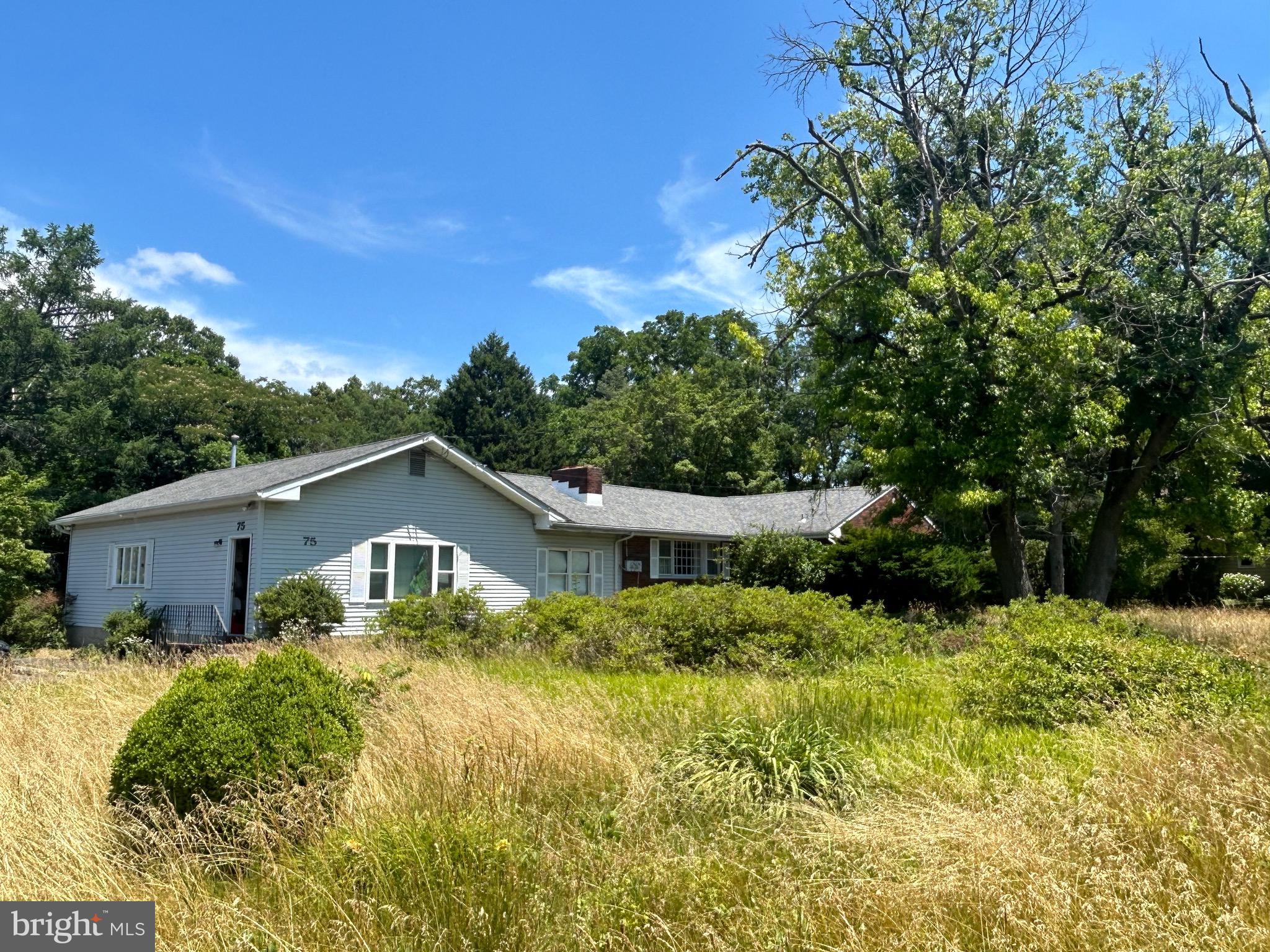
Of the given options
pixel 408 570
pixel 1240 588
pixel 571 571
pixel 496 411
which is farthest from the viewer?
pixel 496 411

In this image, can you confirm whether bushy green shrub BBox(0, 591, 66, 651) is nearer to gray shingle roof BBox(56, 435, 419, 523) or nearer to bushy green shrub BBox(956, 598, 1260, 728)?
gray shingle roof BBox(56, 435, 419, 523)

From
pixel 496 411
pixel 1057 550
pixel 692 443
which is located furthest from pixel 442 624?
pixel 496 411

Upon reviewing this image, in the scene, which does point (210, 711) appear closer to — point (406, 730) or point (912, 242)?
point (406, 730)

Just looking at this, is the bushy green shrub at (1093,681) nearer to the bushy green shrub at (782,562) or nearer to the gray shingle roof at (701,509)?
the bushy green shrub at (782,562)

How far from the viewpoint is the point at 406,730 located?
647 cm

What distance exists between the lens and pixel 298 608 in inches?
692

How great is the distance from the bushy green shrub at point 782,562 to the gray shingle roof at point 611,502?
1026 mm

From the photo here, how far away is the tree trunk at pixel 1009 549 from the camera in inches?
741

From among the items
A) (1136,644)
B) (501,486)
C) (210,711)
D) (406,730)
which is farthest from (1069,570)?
(210,711)

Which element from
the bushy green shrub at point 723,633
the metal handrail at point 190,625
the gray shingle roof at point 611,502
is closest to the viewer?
the bushy green shrub at point 723,633

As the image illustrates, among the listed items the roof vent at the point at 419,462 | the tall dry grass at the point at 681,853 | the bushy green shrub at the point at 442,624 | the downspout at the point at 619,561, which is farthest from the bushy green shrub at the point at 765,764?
the downspout at the point at 619,561

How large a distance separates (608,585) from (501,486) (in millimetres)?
5568

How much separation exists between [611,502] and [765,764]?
75.4 ft

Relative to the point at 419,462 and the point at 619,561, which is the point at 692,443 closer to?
the point at 619,561
